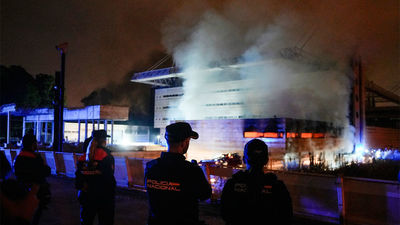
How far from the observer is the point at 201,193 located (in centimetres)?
215

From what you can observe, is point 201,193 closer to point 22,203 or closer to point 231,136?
point 22,203

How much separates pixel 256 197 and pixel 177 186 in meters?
0.54

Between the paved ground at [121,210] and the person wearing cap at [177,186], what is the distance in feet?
11.0

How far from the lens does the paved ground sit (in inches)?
212

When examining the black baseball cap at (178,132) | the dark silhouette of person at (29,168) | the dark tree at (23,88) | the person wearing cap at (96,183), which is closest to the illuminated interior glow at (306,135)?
the person wearing cap at (96,183)

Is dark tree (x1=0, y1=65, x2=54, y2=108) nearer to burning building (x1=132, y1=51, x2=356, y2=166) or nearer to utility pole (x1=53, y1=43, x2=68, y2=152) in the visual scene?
burning building (x1=132, y1=51, x2=356, y2=166)

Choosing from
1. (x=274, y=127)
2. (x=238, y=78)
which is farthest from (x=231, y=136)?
(x=238, y=78)

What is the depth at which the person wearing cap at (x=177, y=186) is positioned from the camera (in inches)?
85.0

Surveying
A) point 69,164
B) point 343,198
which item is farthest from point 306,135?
point 343,198

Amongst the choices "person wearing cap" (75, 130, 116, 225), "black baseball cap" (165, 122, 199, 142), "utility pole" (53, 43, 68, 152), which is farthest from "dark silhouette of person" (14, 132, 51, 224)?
"utility pole" (53, 43, 68, 152)

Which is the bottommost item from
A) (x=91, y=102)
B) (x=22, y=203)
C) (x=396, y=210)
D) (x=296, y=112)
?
(x=396, y=210)

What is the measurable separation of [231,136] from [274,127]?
357 cm

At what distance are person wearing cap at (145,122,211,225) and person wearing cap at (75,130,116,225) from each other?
182cm

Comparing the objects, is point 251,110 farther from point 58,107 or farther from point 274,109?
point 58,107
